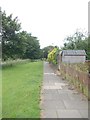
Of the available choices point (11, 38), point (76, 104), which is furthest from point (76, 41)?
point (76, 104)

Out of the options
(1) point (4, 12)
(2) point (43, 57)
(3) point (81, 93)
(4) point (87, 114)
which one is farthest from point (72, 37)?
(4) point (87, 114)

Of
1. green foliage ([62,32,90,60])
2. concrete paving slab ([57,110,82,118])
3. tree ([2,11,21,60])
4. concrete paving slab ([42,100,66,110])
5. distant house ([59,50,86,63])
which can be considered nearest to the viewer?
concrete paving slab ([57,110,82,118])

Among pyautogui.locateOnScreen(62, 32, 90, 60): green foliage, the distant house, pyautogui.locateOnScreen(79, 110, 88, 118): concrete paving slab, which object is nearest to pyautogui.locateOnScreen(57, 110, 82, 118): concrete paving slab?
pyautogui.locateOnScreen(79, 110, 88, 118): concrete paving slab

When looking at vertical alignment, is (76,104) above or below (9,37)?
below

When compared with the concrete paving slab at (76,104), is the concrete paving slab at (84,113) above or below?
above

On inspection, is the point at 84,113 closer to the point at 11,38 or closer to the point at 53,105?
the point at 53,105

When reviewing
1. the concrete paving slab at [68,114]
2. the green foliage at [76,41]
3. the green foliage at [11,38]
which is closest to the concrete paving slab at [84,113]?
the concrete paving slab at [68,114]

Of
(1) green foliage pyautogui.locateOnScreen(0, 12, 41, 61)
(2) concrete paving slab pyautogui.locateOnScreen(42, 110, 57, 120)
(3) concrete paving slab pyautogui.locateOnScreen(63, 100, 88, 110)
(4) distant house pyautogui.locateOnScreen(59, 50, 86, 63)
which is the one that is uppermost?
(1) green foliage pyautogui.locateOnScreen(0, 12, 41, 61)

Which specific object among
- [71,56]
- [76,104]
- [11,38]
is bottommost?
[76,104]

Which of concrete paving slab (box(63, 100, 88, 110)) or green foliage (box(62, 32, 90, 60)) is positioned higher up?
green foliage (box(62, 32, 90, 60))

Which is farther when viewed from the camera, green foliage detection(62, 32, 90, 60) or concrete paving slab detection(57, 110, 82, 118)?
green foliage detection(62, 32, 90, 60)

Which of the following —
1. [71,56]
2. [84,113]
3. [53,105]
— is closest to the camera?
[84,113]

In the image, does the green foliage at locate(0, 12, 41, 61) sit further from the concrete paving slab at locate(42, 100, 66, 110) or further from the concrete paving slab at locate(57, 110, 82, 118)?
the concrete paving slab at locate(57, 110, 82, 118)

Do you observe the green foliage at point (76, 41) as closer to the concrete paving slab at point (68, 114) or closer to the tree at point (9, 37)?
the tree at point (9, 37)
